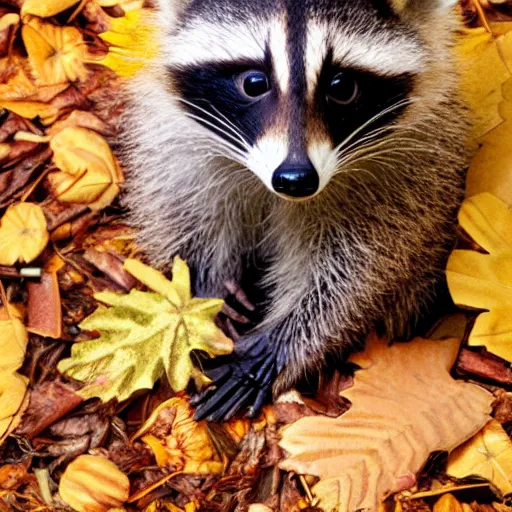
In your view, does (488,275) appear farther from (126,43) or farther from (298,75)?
Answer: (126,43)

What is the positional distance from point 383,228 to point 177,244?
20.6 inches

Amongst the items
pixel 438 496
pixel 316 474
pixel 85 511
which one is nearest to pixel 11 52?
pixel 85 511

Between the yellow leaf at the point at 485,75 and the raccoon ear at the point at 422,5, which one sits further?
the yellow leaf at the point at 485,75

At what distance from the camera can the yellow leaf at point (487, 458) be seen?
174cm

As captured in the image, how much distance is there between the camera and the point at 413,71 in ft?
5.71

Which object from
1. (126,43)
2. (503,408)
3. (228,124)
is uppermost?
(228,124)

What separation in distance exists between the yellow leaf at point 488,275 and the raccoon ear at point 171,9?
0.76m

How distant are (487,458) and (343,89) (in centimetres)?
80

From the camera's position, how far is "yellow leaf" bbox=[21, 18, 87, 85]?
7.36 feet

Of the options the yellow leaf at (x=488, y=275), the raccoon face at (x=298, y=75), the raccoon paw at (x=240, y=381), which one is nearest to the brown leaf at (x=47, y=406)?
the raccoon paw at (x=240, y=381)

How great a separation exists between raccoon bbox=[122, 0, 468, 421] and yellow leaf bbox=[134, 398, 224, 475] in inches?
1.7

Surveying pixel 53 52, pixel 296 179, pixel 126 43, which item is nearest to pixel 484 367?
pixel 296 179

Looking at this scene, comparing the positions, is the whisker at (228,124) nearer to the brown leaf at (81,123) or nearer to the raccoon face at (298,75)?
the raccoon face at (298,75)

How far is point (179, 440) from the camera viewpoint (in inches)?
72.2
